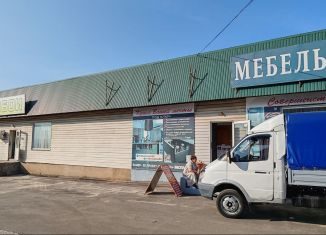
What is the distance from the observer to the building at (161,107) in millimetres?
12781

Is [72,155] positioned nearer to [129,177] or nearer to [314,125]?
[129,177]

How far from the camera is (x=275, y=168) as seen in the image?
31.1ft

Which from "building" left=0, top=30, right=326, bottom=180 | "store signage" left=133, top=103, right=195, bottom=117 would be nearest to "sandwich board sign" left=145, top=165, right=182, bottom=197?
"building" left=0, top=30, right=326, bottom=180

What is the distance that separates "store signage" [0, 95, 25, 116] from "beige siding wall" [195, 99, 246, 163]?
13.4 m

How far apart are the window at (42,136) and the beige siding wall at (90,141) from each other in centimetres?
33

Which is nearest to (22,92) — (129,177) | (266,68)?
(129,177)

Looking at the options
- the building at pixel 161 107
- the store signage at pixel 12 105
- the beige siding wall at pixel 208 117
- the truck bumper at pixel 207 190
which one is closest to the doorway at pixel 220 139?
the building at pixel 161 107

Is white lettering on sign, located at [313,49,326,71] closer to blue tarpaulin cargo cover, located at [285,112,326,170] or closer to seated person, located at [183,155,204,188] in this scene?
blue tarpaulin cargo cover, located at [285,112,326,170]

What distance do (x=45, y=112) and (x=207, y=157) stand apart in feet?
38.4

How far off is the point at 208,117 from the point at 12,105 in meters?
15.2

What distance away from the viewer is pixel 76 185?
1741cm

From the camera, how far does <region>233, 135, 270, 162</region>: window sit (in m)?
9.77

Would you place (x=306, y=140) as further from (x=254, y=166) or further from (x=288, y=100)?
(x=288, y=100)

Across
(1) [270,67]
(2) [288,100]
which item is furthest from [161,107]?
(2) [288,100]
